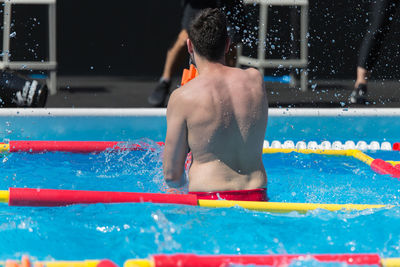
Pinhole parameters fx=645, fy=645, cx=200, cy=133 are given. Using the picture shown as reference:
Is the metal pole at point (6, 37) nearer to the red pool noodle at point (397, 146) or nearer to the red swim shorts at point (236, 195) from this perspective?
the red pool noodle at point (397, 146)

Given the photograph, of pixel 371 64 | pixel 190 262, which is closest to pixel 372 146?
pixel 371 64

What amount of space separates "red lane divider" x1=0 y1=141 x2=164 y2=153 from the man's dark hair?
5.68 feet

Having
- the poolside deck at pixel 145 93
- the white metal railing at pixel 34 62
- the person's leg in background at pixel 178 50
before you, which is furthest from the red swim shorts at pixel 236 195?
the white metal railing at pixel 34 62

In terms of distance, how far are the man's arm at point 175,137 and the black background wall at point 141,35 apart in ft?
21.9

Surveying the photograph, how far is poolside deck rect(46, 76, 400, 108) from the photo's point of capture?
Result: 22.3ft

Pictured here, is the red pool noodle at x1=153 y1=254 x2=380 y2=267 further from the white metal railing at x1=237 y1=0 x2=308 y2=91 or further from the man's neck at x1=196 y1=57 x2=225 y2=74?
the white metal railing at x1=237 y1=0 x2=308 y2=91

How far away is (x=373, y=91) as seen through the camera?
777cm

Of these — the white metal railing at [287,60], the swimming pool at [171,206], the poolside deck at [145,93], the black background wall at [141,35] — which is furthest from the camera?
the black background wall at [141,35]

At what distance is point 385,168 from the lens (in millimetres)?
4105

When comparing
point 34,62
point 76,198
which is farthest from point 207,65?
point 34,62

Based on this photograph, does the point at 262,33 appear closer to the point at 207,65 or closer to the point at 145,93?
the point at 145,93

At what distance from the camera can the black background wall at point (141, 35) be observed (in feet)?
31.7

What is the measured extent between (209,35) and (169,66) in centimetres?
345

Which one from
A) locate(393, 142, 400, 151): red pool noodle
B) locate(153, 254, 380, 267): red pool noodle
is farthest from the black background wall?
locate(153, 254, 380, 267): red pool noodle
